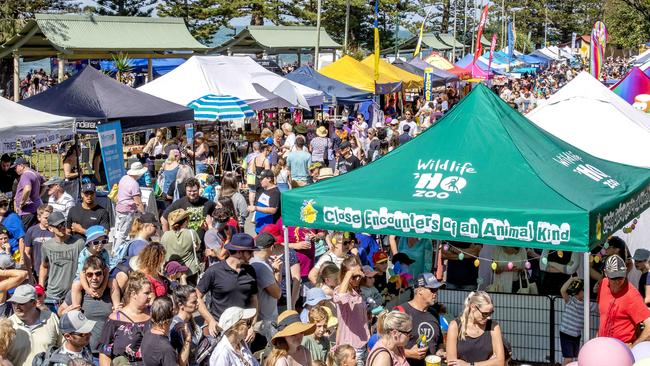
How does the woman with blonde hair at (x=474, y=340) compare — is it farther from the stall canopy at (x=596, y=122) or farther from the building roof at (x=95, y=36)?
the building roof at (x=95, y=36)

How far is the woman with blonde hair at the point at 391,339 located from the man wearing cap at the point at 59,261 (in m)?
3.64

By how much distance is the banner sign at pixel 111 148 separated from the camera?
13.9m

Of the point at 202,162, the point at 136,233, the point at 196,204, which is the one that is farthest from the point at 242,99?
the point at 136,233

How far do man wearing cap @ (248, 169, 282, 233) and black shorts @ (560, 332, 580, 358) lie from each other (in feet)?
14.5

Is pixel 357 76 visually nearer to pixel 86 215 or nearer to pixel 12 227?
pixel 86 215

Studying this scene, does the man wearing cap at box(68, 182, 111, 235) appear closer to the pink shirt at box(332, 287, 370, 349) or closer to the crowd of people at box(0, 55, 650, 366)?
the crowd of people at box(0, 55, 650, 366)

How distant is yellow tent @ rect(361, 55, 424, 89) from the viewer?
29375 millimetres

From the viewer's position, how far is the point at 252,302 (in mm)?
7270

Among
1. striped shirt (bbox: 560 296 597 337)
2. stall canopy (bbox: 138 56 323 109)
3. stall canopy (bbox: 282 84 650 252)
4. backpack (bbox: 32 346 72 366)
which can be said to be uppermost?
stall canopy (bbox: 138 56 323 109)

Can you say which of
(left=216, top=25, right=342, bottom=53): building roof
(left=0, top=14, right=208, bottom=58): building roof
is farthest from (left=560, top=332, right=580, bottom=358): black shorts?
(left=216, top=25, right=342, bottom=53): building roof

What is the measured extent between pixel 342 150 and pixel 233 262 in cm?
807

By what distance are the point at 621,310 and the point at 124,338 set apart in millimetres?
3837

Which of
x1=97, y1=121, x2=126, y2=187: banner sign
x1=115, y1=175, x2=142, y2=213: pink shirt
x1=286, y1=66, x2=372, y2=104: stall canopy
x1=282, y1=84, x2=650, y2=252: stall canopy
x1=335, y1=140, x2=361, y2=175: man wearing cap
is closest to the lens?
x1=282, y1=84, x2=650, y2=252: stall canopy

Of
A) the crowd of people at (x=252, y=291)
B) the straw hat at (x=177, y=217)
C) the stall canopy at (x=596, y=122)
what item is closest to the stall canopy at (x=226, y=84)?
the crowd of people at (x=252, y=291)
